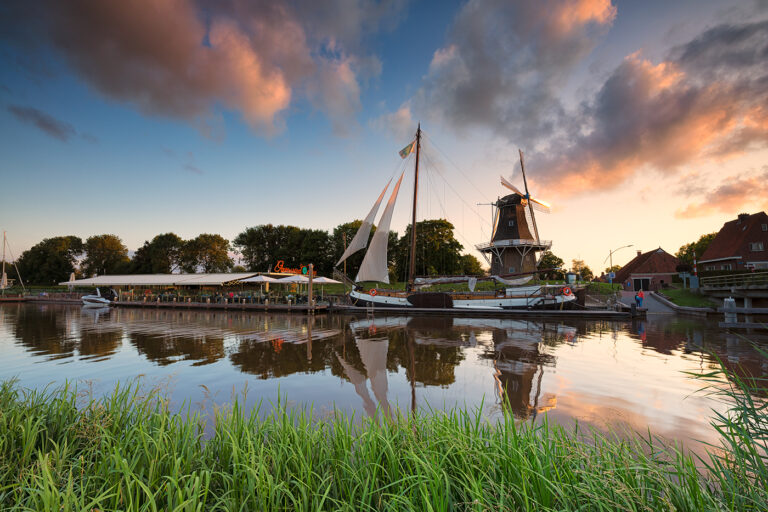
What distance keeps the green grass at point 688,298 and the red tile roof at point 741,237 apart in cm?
871

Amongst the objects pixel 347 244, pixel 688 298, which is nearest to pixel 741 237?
pixel 688 298

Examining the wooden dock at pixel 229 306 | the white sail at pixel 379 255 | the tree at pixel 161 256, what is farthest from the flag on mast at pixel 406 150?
the tree at pixel 161 256

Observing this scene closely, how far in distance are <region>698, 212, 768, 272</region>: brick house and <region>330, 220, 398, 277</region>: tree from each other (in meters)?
39.1

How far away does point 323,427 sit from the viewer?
134 inches

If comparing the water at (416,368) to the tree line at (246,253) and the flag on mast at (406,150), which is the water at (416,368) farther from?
the tree line at (246,253)

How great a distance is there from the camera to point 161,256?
67188 mm

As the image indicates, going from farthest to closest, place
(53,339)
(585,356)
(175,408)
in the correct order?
(53,339) → (585,356) → (175,408)

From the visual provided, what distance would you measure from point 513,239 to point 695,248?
41.7m

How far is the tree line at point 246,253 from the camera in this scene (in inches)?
2071

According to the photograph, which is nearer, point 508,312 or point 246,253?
point 508,312

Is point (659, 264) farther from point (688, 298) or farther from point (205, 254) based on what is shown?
point (205, 254)

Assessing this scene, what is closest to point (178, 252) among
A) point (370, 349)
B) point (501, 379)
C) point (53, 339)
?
point (53, 339)

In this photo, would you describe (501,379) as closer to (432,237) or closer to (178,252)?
(432,237)

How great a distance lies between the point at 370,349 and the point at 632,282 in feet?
147
